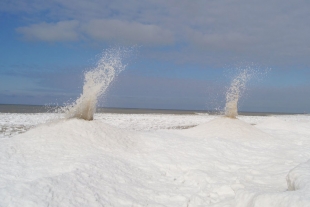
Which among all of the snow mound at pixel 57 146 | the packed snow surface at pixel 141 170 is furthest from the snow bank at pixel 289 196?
the snow mound at pixel 57 146

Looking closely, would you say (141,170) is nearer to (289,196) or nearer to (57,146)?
(57,146)

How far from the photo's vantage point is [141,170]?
267 inches

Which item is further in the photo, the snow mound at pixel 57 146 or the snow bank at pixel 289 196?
the snow mound at pixel 57 146

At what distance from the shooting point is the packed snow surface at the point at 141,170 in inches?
179

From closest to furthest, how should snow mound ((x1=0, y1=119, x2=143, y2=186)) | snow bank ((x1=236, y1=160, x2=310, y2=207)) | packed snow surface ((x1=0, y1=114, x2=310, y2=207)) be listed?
snow bank ((x1=236, y1=160, x2=310, y2=207)) → packed snow surface ((x1=0, y1=114, x2=310, y2=207)) → snow mound ((x1=0, y1=119, x2=143, y2=186))

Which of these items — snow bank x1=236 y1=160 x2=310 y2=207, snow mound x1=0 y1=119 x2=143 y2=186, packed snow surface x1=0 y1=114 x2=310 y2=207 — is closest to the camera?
snow bank x1=236 y1=160 x2=310 y2=207

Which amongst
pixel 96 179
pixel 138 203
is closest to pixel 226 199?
pixel 138 203

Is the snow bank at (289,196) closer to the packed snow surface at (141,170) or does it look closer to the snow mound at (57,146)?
the packed snow surface at (141,170)

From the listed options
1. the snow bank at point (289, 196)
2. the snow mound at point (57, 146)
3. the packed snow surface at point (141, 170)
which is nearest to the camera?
the snow bank at point (289, 196)

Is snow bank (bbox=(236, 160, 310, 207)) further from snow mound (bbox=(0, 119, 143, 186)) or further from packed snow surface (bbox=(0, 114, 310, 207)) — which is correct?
snow mound (bbox=(0, 119, 143, 186))

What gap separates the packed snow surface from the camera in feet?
15.0

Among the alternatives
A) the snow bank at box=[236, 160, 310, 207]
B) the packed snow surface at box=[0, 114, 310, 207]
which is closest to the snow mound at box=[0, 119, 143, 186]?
the packed snow surface at box=[0, 114, 310, 207]

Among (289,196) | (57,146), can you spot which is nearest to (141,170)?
(57,146)

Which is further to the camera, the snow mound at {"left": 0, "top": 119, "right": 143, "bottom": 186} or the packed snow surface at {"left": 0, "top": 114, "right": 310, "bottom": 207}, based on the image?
the snow mound at {"left": 0, "top": 119, "right": 143, "bottom": 186}
